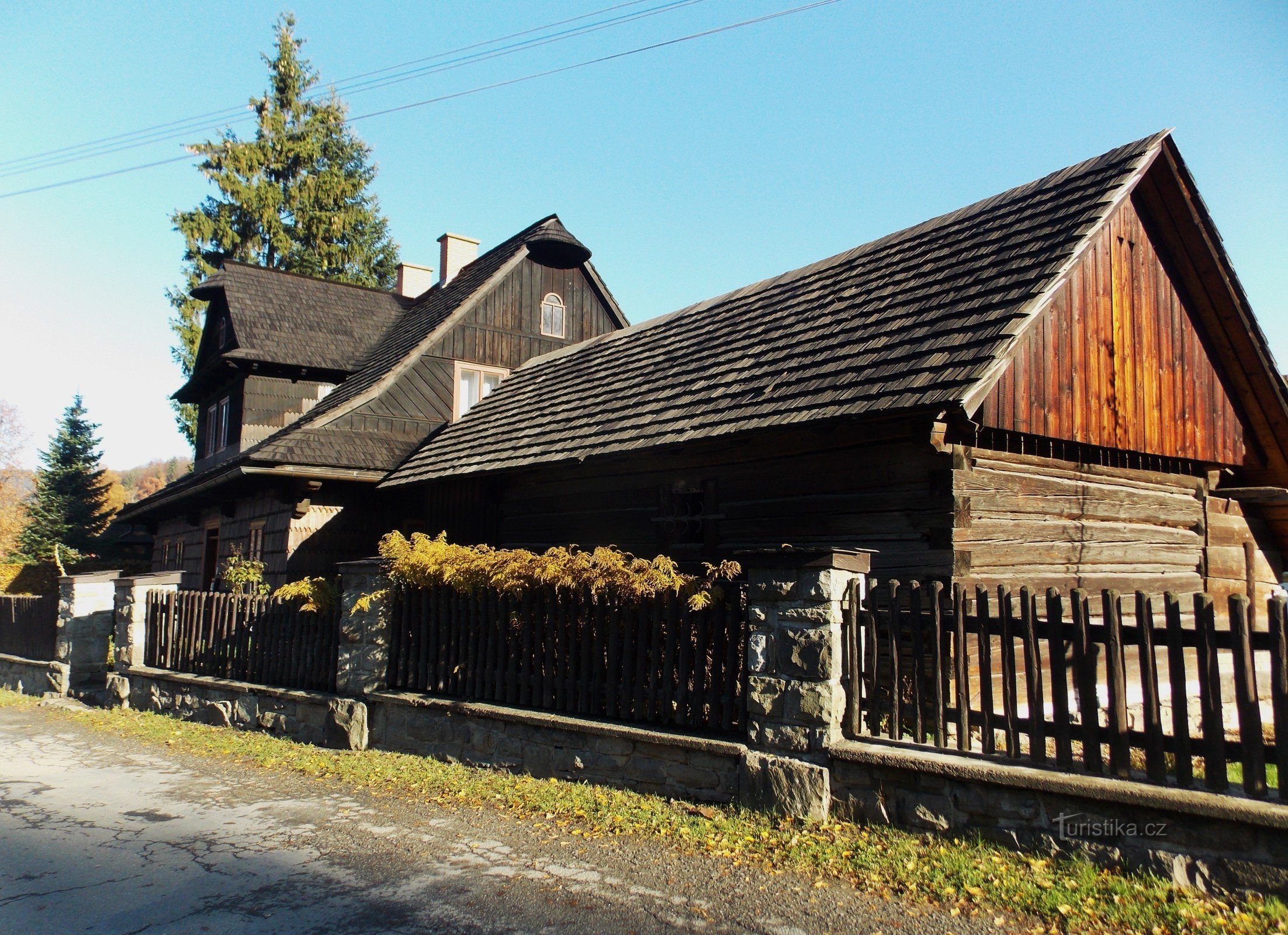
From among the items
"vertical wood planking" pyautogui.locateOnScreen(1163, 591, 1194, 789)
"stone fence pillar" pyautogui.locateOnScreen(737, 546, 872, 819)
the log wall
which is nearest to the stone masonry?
"stone fence pillar" pyautogui.locateOnScreen(737, 546, 872, 819)

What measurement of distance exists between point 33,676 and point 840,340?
45.4ft

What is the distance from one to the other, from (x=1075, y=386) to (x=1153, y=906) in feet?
18.8

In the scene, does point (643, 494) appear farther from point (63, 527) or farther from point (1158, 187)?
point (63, 527)

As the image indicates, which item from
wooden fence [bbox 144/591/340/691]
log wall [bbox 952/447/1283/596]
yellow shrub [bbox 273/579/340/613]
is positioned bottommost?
wooden fence [bbox 144/591/340/691]

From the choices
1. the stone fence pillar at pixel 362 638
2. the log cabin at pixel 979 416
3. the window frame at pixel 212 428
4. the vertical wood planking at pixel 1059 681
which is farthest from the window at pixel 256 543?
the vertical wood planking at pixel 1059 681

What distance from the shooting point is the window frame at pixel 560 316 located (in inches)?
812

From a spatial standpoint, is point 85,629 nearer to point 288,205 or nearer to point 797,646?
point 797,646

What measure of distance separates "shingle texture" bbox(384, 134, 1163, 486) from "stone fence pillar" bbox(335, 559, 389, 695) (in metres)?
2.89

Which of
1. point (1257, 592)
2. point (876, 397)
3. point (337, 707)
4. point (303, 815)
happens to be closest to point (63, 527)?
point (337, 707)

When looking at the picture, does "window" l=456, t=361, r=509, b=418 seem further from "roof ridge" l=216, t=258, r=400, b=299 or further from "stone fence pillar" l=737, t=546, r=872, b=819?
"stone fence pillar" l=737, t=546, r=872, b=819

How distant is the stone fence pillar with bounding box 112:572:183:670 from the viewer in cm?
1273

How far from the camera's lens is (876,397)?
7898 millimetres

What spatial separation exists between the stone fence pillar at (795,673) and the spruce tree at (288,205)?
26279 millimetres

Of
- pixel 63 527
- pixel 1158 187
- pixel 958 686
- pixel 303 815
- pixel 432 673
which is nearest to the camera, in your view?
pixel 958 686
